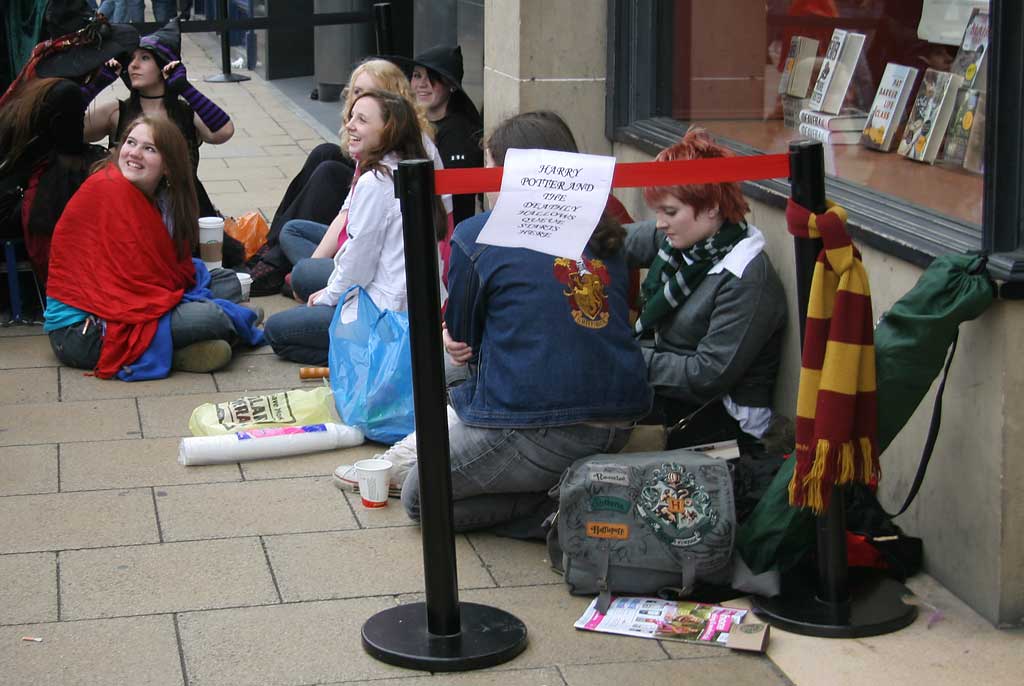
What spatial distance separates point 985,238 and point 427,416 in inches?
61.5

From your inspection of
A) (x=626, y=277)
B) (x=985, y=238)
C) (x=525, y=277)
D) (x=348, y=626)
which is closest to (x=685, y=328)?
(x=626, y=277)

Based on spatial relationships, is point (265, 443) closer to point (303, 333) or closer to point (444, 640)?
point (303, 333)

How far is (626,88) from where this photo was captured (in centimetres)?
644

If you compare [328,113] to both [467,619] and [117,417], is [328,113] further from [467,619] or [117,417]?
[467,619]

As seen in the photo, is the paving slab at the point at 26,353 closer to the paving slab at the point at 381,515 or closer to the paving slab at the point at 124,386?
the paving slab at the point at 124,386

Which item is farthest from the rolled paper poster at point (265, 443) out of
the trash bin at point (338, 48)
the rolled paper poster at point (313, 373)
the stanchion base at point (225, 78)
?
the stanchion base at point (225, 78)

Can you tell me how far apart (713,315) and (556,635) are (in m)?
1.28

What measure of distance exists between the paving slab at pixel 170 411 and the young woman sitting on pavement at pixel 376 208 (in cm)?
63

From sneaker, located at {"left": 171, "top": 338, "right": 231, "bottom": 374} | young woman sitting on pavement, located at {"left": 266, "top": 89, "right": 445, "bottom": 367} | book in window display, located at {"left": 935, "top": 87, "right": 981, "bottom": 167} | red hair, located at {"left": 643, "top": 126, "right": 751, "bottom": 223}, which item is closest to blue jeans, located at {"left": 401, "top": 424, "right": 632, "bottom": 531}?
red hair, located at {"left": 643, "top": 126, "right": 751, "bottom": 223}

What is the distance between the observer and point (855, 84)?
17.6 feet

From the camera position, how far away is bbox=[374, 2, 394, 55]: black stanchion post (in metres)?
7.99

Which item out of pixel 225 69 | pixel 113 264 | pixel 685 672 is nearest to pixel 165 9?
pixel 225 69

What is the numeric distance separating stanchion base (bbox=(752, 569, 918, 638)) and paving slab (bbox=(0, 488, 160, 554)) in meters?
1.95

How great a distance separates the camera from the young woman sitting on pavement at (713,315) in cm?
441
